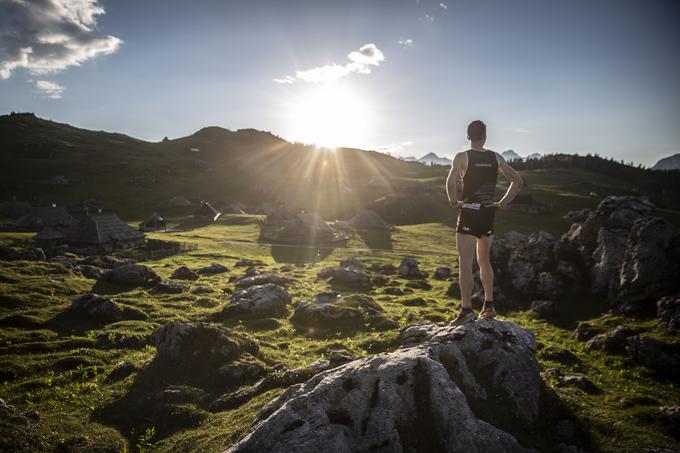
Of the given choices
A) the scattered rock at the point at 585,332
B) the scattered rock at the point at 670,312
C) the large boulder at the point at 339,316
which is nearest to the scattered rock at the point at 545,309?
the scattered rock at the point at 585,332

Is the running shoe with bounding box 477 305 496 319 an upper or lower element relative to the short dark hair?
lower

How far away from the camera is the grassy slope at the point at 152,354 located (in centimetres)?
1081

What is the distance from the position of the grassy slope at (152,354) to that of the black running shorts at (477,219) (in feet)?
18.2

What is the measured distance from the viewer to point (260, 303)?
26469mm

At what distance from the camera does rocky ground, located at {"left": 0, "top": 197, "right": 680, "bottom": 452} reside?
8188mm

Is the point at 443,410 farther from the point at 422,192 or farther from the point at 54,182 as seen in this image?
the point at 54,182

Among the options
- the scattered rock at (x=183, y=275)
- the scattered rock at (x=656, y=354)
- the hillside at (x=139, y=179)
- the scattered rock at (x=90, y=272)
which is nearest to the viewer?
the scattered rock at (x=656, y=354)

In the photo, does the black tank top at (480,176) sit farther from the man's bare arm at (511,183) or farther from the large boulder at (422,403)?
the large boulder at (422,403)

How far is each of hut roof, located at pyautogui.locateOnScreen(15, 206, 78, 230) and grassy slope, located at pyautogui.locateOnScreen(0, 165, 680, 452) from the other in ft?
164

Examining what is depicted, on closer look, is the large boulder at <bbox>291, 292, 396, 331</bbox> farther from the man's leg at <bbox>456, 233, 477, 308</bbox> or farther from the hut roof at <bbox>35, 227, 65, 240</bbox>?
the hut roof at <bbox>35, 227, 65, 240</bbox>

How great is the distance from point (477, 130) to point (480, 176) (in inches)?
52.3

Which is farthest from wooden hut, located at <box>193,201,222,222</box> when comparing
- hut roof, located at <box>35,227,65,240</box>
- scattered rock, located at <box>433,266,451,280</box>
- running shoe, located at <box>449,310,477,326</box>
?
running shoe, located at <box>449,310,477,326</box>

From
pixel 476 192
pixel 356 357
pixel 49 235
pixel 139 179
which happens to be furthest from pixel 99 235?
pixel 139 179

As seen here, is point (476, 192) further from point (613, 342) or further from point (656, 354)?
point (613, 342)
